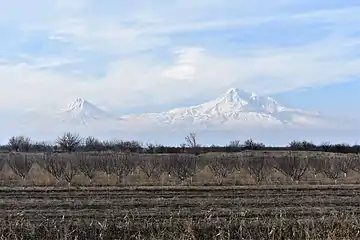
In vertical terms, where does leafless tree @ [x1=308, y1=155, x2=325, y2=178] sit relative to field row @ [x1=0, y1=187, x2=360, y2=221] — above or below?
above

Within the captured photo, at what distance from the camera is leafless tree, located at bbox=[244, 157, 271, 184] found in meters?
39.9

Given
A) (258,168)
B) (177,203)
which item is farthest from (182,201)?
(258,168)

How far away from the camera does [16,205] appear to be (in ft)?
81.3

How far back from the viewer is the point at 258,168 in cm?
4119

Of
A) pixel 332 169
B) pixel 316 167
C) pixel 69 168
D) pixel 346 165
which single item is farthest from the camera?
pixel 346 165

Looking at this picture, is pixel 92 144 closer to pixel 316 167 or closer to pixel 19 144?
pixel 19 144

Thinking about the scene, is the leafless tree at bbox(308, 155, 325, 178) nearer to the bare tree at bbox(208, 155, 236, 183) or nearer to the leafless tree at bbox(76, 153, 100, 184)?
the bare tree at bbox(208, 155, 236, 183)

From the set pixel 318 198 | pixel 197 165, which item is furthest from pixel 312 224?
pixel 197 165

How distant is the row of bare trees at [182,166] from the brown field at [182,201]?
3.7 inches

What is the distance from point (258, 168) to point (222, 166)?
292cm

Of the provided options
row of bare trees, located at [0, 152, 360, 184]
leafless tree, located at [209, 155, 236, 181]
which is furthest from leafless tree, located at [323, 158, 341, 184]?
leafless tree, located at [209, 155, 236, 181]

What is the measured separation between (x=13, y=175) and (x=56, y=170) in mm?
4005

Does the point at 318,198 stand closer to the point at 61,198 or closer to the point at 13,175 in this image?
the point at 61,198

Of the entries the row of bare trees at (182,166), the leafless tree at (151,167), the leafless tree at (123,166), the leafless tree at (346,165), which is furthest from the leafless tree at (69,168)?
the leafless tree at (346,165)
